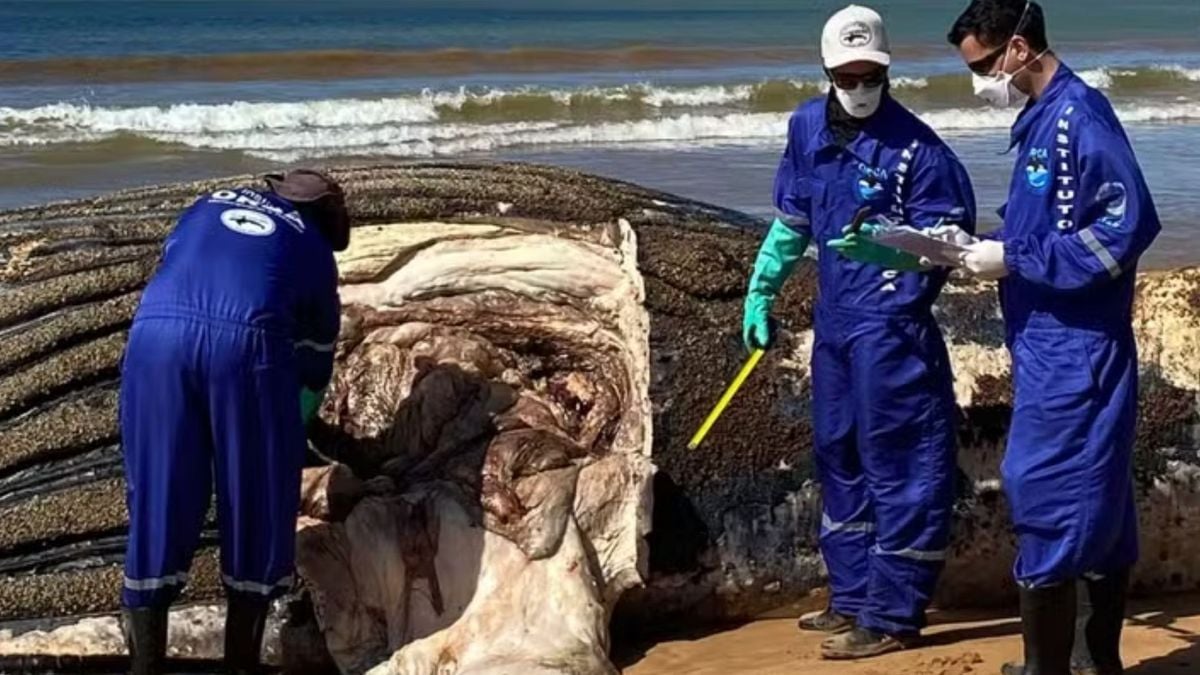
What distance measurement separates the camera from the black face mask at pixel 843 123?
5.91 m

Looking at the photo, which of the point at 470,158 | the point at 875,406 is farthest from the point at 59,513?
the point at 470,158

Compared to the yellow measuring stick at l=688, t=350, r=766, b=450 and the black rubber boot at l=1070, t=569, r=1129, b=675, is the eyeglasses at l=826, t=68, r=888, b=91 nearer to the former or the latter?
the yellow measuring stick at l=688, t=350, r=766, b=450

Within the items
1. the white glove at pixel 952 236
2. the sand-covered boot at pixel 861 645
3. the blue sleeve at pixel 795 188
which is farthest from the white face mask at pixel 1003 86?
the sand-covered boot at pixel 861 645

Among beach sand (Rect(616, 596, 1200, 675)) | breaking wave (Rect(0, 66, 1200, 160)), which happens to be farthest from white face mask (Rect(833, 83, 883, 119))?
breaking wave (Rect(0, 66, 1200, 160))

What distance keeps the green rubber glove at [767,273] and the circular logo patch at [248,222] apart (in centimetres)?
175

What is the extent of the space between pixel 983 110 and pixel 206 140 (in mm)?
10991

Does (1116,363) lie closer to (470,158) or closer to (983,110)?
(470,158)

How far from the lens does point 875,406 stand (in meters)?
5.95

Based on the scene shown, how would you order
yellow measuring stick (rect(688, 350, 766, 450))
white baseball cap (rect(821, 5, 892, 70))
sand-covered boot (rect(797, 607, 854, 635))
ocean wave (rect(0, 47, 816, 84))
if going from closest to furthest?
white baseball cap (rect(821, 5, 892, 70))
yellow measuring stick (rect(688, 350, 766, 450))
sand-covered boot (rect(797, 607, 854, 635))
ocean wave (rect(0, 47, 816, 84))

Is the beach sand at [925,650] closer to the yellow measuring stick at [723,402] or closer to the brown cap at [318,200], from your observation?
the yellow measuring stick at [723,402]

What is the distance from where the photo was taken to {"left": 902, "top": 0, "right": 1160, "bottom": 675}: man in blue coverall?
5047mm

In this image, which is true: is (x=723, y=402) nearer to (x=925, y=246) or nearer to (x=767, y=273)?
(x=767, y=273)

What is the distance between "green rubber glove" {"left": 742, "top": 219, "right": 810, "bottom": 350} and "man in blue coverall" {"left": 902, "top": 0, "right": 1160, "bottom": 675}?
0.96 metres

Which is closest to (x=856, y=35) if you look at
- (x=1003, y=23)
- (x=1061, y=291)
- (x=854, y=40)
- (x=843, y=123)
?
(x=854, y=40)
